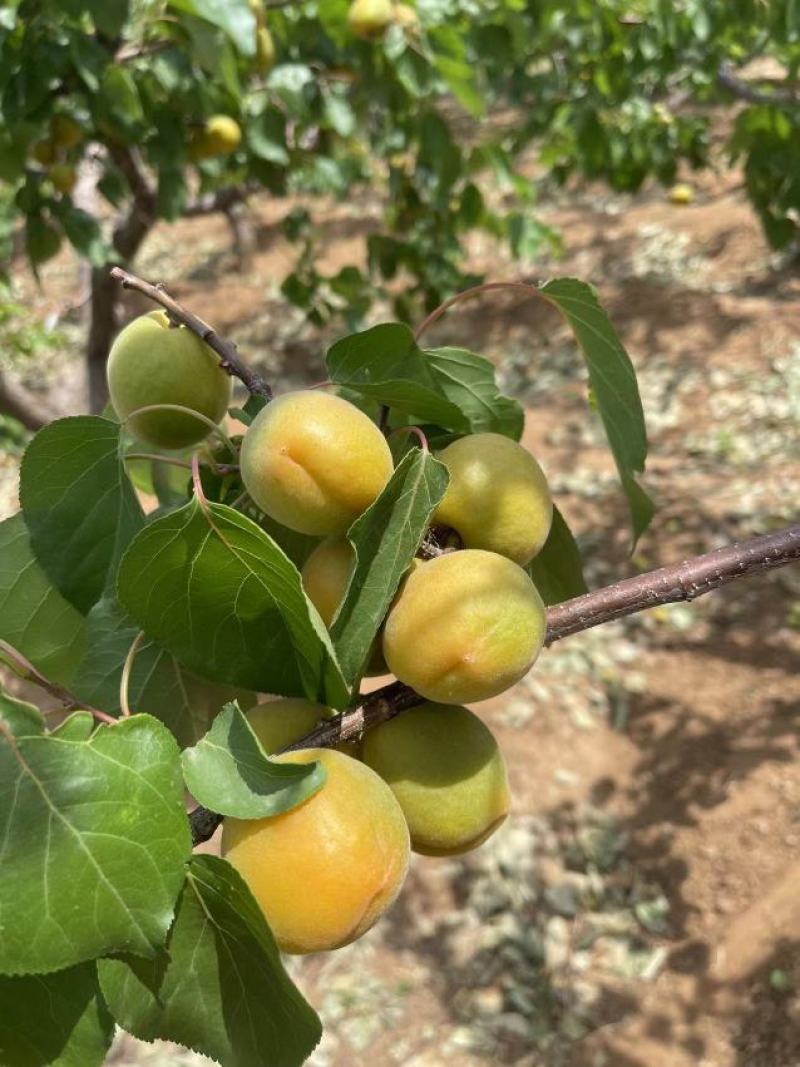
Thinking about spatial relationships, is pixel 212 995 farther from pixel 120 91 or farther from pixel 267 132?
pixel 267 132

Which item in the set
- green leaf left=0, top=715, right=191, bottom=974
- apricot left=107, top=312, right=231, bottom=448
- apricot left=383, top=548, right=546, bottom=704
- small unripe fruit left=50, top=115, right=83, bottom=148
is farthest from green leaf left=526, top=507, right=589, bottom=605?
small unripe fruit left=50, top=115, right=83, bottom=148

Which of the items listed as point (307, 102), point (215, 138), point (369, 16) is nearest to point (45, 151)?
point (215, 138)

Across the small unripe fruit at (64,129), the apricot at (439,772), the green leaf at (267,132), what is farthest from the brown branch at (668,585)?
the green leaf at (267,132)

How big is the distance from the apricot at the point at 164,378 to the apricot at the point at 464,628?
291 millimetres

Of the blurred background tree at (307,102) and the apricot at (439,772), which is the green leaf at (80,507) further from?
the blurred background tree at (307,102)

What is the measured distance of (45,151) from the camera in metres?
2.49

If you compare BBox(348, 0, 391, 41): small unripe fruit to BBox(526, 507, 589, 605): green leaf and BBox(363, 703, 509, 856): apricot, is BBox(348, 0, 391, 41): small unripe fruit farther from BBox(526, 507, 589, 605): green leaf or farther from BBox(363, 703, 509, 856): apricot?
BBox(363, 703, 509, 856): apricot

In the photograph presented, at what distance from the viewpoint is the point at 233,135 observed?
260cm

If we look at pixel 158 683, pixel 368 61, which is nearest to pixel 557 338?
pixel 368 61

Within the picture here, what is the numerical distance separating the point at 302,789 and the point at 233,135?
239cm

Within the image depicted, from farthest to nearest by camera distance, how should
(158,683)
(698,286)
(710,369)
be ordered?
(698,286), (710,369), (158,683)

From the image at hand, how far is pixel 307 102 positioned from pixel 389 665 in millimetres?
2528

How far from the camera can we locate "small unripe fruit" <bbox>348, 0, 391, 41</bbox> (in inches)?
92.2

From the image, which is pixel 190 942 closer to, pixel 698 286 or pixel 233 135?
pixel 233 135
